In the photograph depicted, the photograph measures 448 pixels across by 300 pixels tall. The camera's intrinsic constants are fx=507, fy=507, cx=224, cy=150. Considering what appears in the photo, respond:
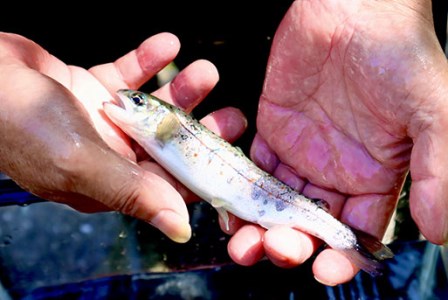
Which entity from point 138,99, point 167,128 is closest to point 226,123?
point 167,128

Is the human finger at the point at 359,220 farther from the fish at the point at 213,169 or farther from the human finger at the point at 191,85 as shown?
the human finger at the point at 191,85

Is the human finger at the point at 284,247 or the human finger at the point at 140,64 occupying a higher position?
the human finger at the point at 140,64

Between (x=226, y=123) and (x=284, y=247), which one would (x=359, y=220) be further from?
(x=226, y=123)

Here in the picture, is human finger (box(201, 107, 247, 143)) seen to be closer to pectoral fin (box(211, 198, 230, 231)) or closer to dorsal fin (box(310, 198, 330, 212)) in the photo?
pectoral fin (box(211, 198, 230, 231))

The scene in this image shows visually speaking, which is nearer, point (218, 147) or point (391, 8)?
point (391, 8)

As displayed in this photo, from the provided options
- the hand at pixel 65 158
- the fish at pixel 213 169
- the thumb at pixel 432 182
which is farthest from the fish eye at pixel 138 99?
the thumb at pixel 432 182

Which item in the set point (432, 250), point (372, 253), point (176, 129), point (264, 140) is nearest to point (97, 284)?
point (176, 129)

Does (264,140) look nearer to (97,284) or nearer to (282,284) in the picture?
(282,284)
